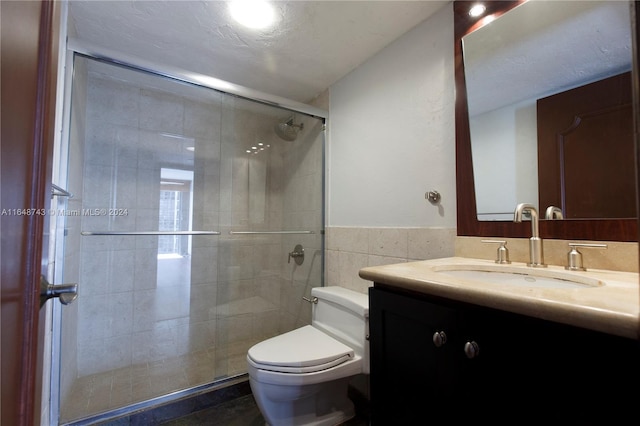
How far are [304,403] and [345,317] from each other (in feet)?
1.50

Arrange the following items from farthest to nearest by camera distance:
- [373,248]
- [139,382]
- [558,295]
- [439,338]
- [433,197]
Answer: [139,382], [373,248], [433,197], [439,338], [558,295]

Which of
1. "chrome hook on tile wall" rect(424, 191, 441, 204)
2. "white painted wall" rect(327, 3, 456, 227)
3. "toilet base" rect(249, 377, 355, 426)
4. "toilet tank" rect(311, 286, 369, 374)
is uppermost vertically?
"white painted wall" rect(327, 3, 456, 227)

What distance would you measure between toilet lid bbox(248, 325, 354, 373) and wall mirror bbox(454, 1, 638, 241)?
2.71ft

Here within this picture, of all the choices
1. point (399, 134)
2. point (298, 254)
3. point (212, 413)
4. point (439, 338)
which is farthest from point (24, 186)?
point (298, 254)

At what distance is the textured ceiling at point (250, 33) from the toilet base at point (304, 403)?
70.1 inches

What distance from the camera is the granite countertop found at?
464 mm

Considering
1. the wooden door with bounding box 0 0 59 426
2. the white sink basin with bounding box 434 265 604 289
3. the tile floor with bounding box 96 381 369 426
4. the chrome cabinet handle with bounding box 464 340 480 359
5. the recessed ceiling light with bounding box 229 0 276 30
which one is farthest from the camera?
the tile floor with bounding box 96 381 369 426

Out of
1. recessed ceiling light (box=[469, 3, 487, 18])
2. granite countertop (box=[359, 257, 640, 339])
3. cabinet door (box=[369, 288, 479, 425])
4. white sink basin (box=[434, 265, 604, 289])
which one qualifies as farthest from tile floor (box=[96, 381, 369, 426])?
recessed ceiling light (box=[469, 3, 487, 18])

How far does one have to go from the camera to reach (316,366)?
126cm

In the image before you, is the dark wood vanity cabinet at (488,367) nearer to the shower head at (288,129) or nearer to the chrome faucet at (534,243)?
the chrome faucet at (534,243)

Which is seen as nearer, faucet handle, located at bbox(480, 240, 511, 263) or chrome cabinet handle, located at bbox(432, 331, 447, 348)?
chrome cabinet handle, located at bbox(432, 331, 447, 348)

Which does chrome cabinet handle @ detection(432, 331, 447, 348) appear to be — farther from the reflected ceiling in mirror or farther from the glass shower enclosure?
the glass shower enclosure

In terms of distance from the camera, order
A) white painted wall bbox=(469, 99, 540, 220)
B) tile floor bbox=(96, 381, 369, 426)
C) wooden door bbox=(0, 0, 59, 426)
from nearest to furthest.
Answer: wooden door bbox=(0, 0, 59, 426) < white painted wall bbox=(469, 99, 540, 220) < tile floor bbox=(96, 381, 369, 426)

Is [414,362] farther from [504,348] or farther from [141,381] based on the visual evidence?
[141,381]
